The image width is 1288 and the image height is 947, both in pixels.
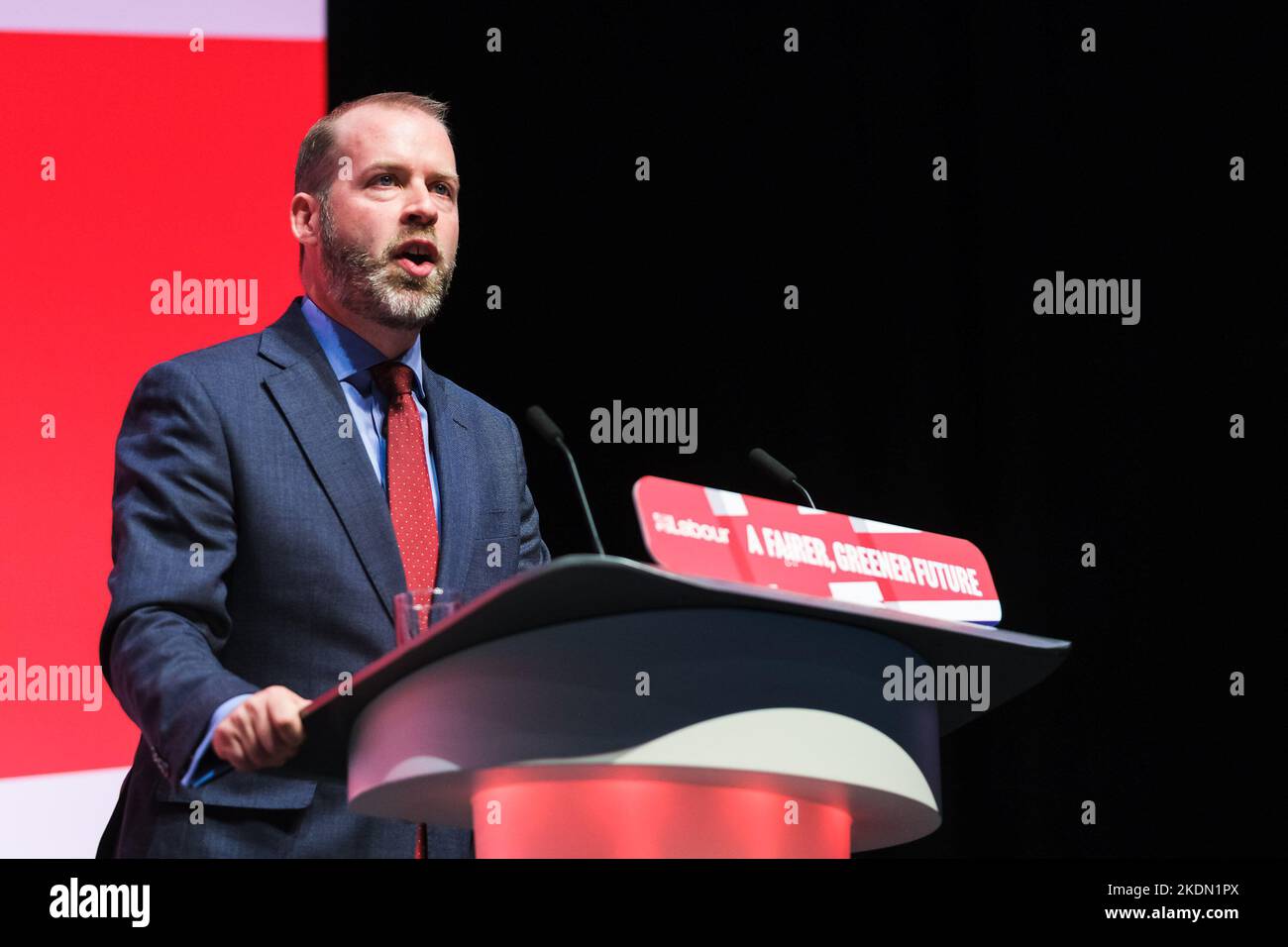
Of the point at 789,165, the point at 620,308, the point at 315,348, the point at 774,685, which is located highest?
the point at 789,165

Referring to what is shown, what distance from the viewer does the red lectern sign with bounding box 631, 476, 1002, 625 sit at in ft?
4.99

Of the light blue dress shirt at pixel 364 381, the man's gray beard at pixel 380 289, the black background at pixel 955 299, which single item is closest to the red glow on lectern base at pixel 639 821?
the light blue dress shirt at pixel 364 381

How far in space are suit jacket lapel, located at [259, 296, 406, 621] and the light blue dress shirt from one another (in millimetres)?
31

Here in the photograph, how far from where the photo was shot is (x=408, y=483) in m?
2.32

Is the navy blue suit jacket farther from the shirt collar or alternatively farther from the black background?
the black background

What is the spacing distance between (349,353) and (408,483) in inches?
12.1

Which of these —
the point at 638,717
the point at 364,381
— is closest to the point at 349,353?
the point at 364,381

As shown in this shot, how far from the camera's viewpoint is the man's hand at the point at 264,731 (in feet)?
5.42

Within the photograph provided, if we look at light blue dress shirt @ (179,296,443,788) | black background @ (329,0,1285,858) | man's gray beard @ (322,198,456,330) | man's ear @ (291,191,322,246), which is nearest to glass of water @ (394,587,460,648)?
light blue dress shirt @ (179,296,443,788)

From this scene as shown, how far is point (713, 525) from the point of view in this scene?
5.16 feet
